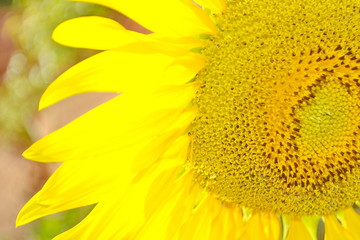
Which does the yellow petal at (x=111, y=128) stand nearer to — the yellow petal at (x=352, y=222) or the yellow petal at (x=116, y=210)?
the yellow petal at (x=116, y=210)

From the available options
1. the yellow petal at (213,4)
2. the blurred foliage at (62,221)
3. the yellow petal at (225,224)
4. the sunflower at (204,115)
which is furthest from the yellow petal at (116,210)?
the blurred foliage at (62,221)

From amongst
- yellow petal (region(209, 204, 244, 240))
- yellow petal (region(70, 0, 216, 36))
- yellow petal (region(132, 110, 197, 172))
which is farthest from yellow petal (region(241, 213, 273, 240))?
yellow petal (region(70, 0, 216, 36))

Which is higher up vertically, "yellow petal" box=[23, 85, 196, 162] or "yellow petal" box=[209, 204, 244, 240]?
"yellow petal" box=[23, 85, 196, 162]

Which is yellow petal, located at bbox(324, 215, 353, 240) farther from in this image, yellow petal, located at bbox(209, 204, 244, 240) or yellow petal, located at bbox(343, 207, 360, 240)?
yellow petal, located at bbox(209, 204, 244, 240)

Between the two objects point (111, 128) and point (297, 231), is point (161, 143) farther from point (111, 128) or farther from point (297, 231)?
point (297, 231)

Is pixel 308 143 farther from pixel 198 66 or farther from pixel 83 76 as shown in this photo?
pixel 83 76

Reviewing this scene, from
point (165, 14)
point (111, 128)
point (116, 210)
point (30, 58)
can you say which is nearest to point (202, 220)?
point (116, 210)
